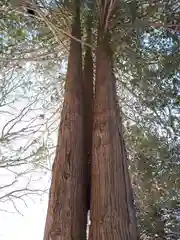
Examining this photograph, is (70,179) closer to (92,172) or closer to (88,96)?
(92,172)

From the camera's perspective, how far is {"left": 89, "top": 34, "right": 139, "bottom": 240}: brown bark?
1.41m

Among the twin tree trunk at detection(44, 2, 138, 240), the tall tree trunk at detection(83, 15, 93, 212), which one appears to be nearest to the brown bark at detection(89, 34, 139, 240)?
the twin tree trunk at detection(44, 2, 138, 240)

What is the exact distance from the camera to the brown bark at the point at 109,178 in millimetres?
1409

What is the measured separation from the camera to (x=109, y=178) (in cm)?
157

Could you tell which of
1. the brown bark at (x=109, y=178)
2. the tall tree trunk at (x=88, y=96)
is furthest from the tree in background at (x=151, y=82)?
the brown bark at (x=109, y=178)

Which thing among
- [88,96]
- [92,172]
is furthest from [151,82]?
[92,172]

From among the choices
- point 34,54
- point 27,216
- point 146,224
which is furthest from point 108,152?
point 34,54

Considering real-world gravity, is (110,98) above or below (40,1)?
below

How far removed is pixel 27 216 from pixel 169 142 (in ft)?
4.42

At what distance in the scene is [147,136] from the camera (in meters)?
3.04

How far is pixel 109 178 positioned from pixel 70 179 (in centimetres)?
19

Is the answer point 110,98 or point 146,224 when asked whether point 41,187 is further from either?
point 110,98

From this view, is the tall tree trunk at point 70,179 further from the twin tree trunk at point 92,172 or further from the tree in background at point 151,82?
the tree in background at point 151,82

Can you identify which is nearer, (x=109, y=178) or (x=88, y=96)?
(x=109, y=178)
